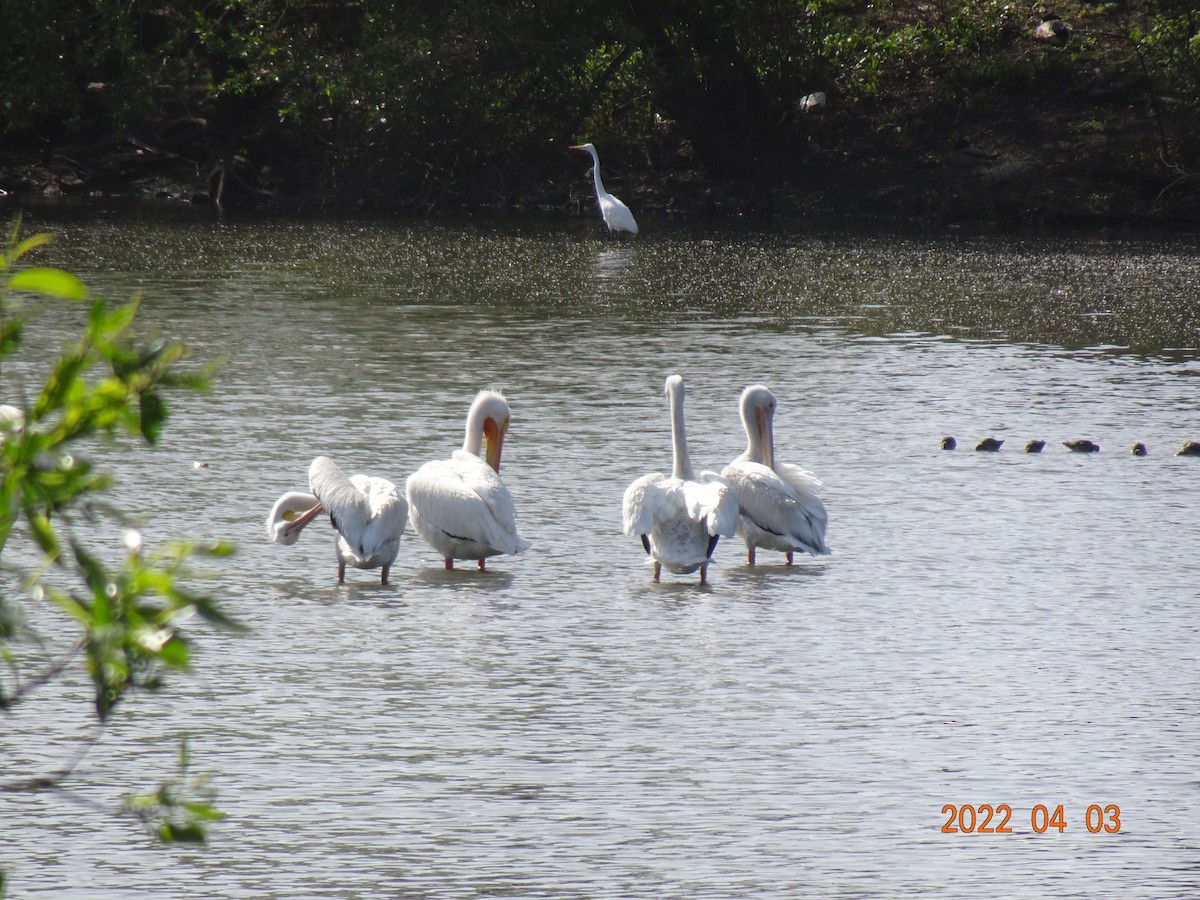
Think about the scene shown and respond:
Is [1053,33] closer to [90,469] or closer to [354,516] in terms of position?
A: [354,516]

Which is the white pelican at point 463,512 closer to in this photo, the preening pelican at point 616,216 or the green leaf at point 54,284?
the green leaf at point 54,284

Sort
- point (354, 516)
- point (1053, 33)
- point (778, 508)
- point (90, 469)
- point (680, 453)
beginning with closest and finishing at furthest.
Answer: point (90, 469), point (354, 516), point (778, 508), point (680, 453), point (1053, 33)

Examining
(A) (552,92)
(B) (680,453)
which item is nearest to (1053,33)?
(A) (552,92)

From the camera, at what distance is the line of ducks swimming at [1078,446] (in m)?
9.05

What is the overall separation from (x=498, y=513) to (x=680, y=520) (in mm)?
700

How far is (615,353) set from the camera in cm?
1245

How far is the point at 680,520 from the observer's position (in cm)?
681

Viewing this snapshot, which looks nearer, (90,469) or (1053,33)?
(90,469)

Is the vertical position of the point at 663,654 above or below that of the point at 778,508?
below

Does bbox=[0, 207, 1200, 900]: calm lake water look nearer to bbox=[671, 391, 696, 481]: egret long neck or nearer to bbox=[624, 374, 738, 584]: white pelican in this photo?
bbox=[624, 374, 738, 584]: white pelican

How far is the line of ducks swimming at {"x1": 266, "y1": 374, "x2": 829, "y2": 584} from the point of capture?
657cm

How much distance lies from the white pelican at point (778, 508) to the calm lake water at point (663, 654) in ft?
0.48

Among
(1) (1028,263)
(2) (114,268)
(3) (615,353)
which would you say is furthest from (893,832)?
(1) (1028,263)

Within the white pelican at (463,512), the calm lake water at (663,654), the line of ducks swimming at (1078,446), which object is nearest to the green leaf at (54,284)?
the calm lake water at (663,654)
